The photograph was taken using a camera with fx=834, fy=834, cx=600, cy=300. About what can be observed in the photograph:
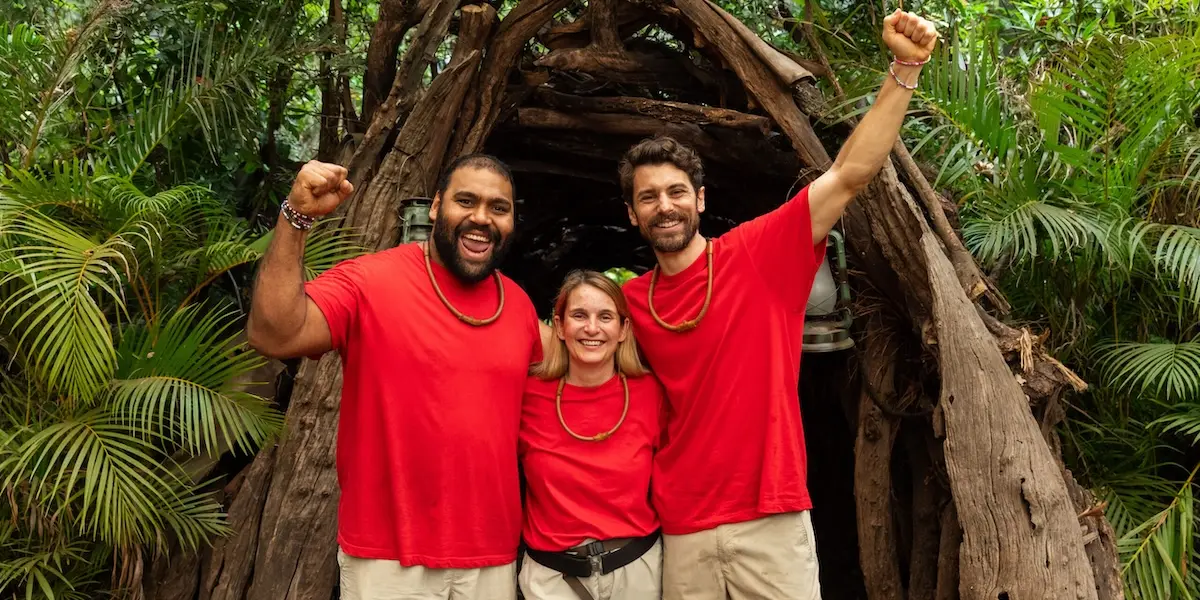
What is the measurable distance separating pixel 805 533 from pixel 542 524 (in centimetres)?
84

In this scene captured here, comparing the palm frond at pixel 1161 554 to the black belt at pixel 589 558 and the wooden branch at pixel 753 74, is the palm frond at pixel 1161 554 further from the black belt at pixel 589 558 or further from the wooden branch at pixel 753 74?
the black belt at pixel 589 558

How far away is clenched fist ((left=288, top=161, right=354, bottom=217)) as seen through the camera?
6.88 ft

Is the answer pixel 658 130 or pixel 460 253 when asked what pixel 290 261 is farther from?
pixel 658 130

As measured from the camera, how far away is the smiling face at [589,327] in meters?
2.77

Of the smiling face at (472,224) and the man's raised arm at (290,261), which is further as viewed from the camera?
the smiling face at (472,224)

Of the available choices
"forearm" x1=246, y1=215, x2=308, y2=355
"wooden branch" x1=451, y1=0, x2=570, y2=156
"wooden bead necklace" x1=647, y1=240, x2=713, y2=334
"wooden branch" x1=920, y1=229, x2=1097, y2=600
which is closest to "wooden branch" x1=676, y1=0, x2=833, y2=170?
"wooden branch" x1=451, y1=0, x2=570, y2=156

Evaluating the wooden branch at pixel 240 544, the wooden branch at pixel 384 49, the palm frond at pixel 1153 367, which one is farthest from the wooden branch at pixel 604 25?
the palm frond at pixel 1153 367

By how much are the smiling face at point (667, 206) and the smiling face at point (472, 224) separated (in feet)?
1.59

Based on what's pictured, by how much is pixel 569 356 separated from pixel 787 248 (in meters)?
0.82

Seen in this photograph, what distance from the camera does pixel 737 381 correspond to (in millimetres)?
2688

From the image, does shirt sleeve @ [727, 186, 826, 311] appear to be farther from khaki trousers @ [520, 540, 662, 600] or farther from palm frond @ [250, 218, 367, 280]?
palm frond @ [250, 218, 367, 280]

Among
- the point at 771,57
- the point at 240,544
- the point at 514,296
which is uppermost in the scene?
the point at 771,57

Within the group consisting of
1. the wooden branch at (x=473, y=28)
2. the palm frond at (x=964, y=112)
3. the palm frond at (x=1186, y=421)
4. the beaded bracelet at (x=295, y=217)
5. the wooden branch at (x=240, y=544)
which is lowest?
the wooden branch at (x=240, y=544)

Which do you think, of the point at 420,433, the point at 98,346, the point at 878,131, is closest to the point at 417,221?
the point at 98,346
